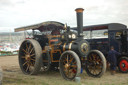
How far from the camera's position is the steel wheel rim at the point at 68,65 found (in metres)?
5.50

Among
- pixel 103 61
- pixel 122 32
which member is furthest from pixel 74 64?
pixel 122 32

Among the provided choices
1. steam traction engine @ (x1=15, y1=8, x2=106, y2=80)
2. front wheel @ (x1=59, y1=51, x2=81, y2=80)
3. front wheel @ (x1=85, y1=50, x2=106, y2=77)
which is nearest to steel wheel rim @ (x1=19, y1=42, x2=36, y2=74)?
steam traction engine @ (x1=15, y1=8, x2=106, y2=80)

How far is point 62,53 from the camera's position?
5828 millimetres

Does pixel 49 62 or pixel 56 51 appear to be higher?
pixel 56 51

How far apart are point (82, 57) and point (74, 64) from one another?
51 cm

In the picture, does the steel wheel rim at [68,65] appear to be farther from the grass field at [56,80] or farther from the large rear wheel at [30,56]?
the large rear wheel at [30,56]

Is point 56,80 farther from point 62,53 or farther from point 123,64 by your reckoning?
point 123,64

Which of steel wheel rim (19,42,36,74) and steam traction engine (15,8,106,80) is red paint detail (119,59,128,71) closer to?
steam traction engine (15,8,106,80)

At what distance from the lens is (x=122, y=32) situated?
7.88m

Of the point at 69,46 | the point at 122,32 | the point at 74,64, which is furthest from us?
the point at 122,32

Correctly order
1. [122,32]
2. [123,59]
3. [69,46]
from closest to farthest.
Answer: [69,46]
[123,59]
[122,32]

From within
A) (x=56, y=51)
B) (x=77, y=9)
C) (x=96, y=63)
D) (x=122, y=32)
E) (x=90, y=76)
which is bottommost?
(x=90, y=76)

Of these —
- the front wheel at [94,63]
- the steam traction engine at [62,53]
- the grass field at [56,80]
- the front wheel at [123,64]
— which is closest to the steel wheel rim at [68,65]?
the steam traction engine at [62,53]

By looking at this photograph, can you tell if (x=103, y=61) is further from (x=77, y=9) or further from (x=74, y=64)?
(x=77, y=9)
